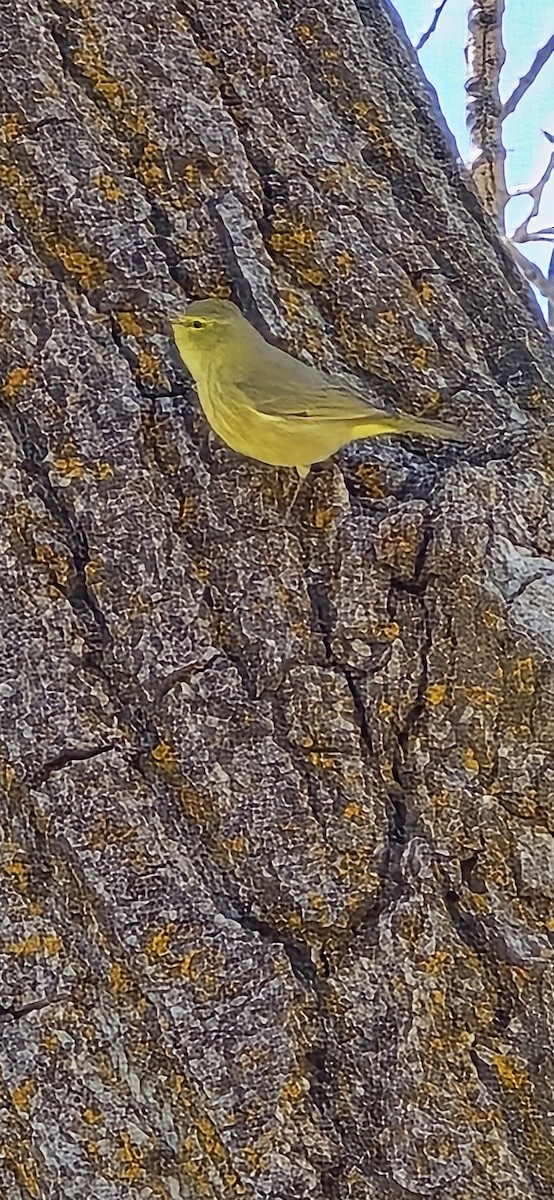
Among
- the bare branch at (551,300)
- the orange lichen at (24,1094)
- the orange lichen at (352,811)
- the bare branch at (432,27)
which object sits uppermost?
the bare branch at (432,27)

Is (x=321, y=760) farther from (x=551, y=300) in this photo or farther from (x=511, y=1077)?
(x=551, y=300)

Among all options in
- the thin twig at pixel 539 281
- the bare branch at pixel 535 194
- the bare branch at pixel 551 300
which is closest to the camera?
the thin twig at pixel 539 281

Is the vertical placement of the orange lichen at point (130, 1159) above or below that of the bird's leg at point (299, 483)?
below

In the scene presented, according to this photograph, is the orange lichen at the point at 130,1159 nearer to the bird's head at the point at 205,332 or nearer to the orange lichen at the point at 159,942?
the orange lichen at the point at 159,942

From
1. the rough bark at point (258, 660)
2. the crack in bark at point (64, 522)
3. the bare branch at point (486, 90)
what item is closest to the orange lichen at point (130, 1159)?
the rough bark at point (258, 660)

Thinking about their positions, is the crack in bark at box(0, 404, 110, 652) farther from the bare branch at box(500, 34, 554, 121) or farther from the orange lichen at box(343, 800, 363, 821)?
the bare branch at box(500, 34, 554, 121)

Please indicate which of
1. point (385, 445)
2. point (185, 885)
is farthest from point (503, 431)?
point (185, 885)

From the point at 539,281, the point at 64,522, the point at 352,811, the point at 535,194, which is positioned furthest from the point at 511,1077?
the point at 535,194

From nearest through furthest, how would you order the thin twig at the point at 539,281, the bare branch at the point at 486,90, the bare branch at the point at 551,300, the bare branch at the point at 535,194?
the bare branch at the point at 486,90 → the thin twig at the point at 539,281 → the bare branch at the point at 551,300 → the bare branch at the point at 535,194
